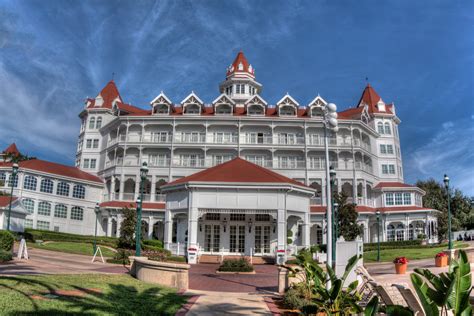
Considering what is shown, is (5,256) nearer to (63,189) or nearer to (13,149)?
(63,189)

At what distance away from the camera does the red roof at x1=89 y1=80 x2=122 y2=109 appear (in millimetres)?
63125

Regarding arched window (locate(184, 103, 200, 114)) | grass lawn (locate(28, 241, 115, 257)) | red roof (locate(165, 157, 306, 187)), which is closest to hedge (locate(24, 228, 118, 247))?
grass lawn (locate(28, 241, 115, 257))

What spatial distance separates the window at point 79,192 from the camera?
53750mm

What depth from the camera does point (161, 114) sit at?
57.7 metres

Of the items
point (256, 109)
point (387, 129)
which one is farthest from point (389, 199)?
point (256, 109)

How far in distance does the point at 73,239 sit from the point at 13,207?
6.45 metres

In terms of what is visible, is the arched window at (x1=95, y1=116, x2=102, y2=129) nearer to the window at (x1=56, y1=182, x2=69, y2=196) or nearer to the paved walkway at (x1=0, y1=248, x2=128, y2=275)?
the window at (x1=56, y1=182, x2=69, y2=196)

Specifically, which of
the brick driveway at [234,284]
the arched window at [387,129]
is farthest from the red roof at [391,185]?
the brick driveway at [234,284]

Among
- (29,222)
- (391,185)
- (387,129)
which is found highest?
(387,129)

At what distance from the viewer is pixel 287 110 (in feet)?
194

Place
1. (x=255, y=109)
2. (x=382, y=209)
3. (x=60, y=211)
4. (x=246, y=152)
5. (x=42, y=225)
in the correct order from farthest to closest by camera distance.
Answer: (x=255, y=109) < (x=246, y=152) < (x=382, y=209) < (x=60, y=211) < (x=42, y=225)

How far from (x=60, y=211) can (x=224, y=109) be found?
2607 centimetres

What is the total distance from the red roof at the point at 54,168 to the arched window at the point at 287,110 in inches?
1091

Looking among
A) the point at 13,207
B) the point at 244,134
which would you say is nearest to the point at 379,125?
the point at 244,134
